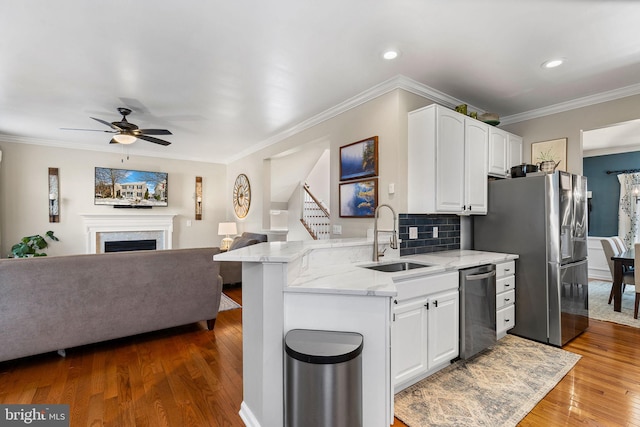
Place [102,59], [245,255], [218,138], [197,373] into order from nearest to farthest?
[245,255], [197,373], [102,59], [218,138]

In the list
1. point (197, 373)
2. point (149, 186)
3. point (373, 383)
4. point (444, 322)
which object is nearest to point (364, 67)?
point (444, 322)

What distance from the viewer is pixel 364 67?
2.74 meters

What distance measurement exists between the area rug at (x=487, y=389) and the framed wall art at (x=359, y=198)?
167 centimetres

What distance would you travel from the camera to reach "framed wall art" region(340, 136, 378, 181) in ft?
10.6

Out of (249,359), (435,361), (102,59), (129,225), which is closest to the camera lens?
(249,359)

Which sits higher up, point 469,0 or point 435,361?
point 469,0

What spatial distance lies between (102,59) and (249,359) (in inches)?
110

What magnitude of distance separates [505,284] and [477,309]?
685mm

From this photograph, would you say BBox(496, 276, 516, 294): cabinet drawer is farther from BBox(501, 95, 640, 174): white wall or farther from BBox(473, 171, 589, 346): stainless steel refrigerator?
BBox(501, 95, 640, 174): white wall

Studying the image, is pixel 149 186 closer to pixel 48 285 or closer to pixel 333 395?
pixel 48 285

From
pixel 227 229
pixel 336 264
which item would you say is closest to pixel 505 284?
pixel 336 264

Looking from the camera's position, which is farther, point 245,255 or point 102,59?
point 102,59

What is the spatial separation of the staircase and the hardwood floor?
11.6ft

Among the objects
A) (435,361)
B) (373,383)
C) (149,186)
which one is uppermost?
(149,186)
